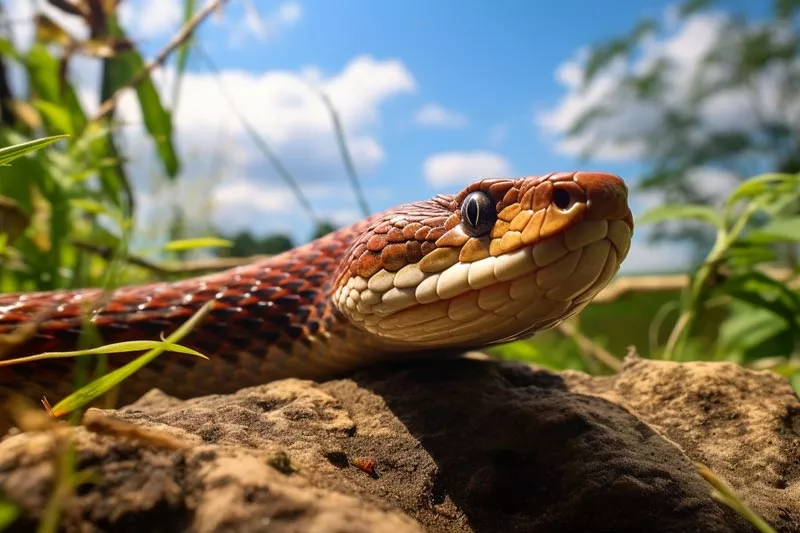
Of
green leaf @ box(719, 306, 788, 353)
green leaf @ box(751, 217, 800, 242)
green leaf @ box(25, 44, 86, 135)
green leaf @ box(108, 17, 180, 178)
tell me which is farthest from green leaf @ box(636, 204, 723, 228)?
green leaf @ box(25, 44, 86, 135)

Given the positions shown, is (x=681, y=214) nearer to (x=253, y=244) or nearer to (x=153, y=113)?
(x=153, y=113)

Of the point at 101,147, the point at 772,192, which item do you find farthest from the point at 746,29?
the point at 101,147

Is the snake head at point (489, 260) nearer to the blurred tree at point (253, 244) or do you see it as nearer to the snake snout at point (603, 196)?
the snake snout at point (603, 196)

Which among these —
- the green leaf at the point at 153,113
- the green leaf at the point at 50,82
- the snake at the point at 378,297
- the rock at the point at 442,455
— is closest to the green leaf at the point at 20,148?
the snake at the point at 378,297

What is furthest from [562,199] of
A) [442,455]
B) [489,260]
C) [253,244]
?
[253,244]

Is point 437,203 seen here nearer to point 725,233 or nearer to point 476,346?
point 476,346

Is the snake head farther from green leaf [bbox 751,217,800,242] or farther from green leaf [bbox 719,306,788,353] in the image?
green leaf [bbox 719,306,788,353]
